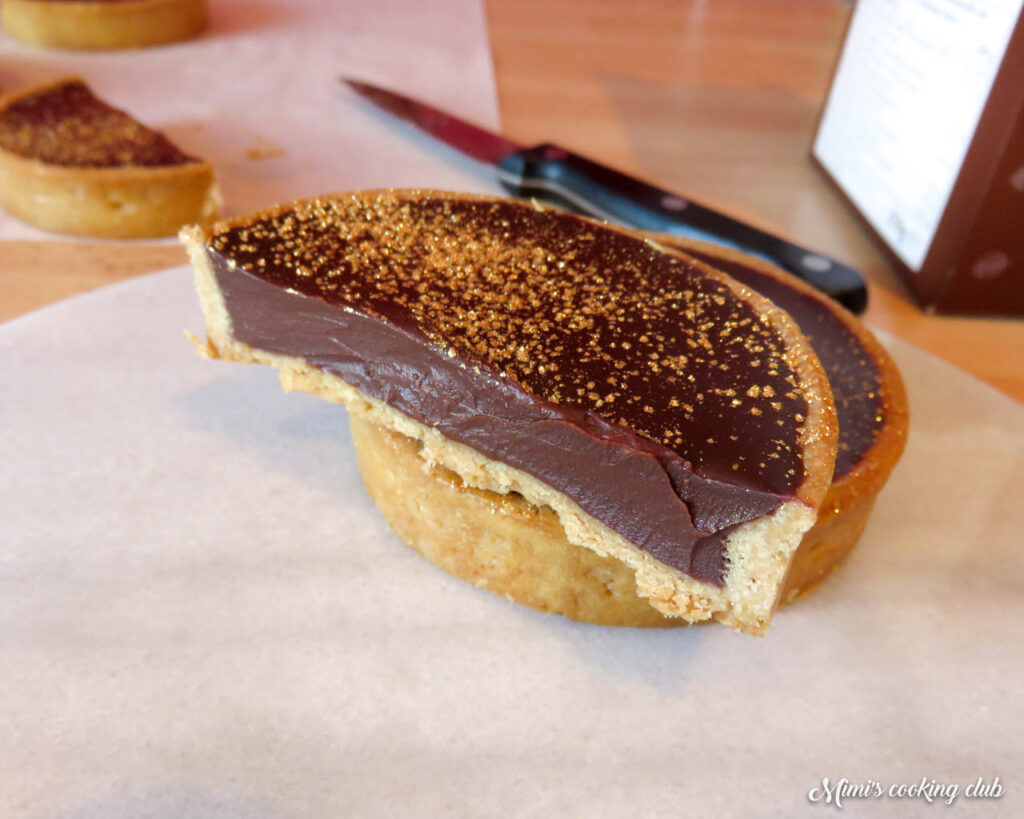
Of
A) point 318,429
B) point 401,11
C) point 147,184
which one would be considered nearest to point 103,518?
point 318,429

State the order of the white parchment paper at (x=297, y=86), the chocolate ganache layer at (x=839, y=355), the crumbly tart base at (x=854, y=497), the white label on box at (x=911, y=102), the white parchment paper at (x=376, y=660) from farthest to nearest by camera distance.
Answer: the white parchment paper at (x=297, y=86) → the white label on box at (x=911, y=102) → the chocolate ganache layer at (x=839, y=355) → the crumbly tart base at (x=854, y=497) → the white parchment paper at (x=376, y=660)

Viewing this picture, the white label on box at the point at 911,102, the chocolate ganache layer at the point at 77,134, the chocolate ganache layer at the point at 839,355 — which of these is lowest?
the chocolate ganache layer at the point at 77,134

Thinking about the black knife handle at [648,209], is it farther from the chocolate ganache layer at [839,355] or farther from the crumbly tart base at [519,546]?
the crumbly tart base at [519,546]

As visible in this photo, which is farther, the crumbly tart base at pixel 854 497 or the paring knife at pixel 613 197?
the paring knife at pixel 613 197

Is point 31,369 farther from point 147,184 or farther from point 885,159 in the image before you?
point 885,159

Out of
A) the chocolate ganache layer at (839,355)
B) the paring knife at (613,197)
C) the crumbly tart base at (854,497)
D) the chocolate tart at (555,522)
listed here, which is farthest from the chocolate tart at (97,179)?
the crumbly tart base at (854,497)

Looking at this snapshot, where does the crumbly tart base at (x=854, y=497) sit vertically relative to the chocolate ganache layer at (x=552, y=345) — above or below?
below

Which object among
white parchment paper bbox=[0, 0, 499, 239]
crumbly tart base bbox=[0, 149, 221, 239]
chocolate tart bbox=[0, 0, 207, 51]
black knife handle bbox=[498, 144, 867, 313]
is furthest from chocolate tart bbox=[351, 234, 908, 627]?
chocolate tart bbox=[0, 0, 207, 51]
